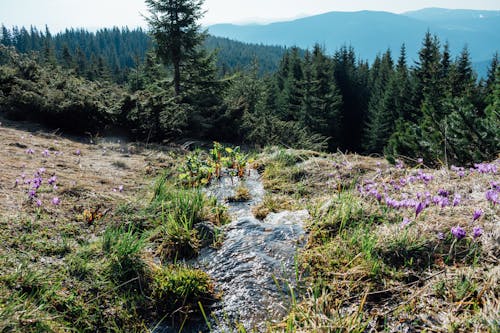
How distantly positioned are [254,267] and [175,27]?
17183mm

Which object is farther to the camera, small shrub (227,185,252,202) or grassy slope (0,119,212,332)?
small shrub (227,185,252,202)

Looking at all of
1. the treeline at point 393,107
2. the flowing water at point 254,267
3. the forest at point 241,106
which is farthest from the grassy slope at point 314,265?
the treeline at point 393,107

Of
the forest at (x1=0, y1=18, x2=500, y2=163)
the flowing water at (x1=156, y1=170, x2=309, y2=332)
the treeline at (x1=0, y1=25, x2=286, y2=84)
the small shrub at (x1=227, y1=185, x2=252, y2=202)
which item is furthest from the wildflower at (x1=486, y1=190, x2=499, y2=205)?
the treeline at (x1=0, y1=25, x2=286, y2=84)

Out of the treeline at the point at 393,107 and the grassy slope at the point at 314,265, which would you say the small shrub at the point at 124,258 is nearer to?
the grassy slope at the point at 314,265

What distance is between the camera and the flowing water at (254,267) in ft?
8.41

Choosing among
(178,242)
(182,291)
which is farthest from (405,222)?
(178,242)

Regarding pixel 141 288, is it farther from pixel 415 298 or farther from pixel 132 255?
pixel 415 298

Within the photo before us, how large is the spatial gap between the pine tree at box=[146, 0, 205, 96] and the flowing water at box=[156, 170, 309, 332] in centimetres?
1586

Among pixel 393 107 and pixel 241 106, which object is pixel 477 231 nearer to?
pixel 241 106

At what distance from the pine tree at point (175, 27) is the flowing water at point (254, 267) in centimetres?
1586

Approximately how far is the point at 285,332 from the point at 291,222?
4.66 feet

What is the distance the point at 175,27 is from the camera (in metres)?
17.9

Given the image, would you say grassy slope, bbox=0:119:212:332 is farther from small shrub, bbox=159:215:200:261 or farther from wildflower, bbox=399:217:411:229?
wildflower, bbox=399:217:411:229

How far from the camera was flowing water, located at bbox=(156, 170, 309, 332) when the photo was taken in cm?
256
